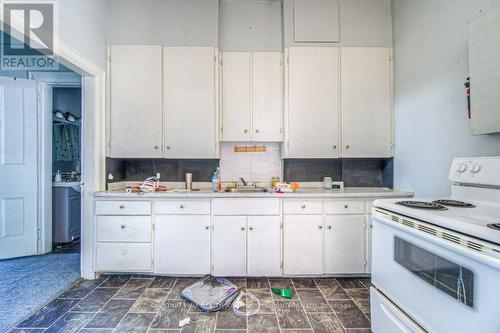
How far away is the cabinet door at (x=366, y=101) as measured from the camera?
2473 millimetres

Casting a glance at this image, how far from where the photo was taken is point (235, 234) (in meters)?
2.24

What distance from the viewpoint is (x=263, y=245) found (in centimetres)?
224

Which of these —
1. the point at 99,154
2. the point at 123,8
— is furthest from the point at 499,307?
the point at 123,8

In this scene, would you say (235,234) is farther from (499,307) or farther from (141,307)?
(499,307)

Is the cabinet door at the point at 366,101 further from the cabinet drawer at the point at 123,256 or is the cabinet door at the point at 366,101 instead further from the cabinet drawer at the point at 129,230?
the cabinet drawer at the point at 123,256

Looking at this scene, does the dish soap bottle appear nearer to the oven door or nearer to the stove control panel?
the oven door

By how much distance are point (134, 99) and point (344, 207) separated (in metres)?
2.53

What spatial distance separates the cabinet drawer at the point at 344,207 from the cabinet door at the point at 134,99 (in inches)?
77.4

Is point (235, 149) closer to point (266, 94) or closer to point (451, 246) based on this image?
point (266, 94)

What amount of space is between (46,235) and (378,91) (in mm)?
4454

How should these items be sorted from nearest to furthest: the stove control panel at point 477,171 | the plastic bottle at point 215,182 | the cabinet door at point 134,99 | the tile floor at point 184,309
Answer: the stove control panel at point 477,171 → the tile floor at point 184,309 → the cabinet door at point 134,99 → the plastic bottle at point 215,182

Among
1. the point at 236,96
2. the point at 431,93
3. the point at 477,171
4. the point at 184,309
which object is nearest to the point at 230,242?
Answer: the point at 184,309

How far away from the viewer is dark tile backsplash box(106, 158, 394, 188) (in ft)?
9.14

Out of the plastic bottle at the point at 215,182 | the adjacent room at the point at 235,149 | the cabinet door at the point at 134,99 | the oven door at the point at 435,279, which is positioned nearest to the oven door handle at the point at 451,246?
the oven door at the point at 435,279
